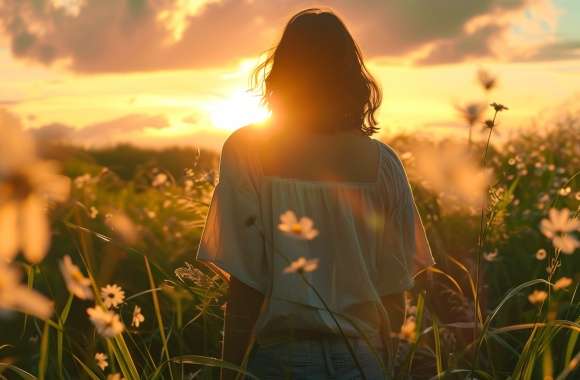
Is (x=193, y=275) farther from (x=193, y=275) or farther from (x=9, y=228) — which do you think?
(x=9, y=228)

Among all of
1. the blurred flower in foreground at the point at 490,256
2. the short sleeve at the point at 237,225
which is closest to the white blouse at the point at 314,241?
the short sleeve at the point at 237,225

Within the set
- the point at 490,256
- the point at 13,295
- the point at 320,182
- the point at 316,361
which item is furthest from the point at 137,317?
the point at 490,256

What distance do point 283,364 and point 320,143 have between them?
66 cm

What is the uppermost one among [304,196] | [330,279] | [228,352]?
[304,196]

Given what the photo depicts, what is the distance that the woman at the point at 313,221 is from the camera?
7.87 feet

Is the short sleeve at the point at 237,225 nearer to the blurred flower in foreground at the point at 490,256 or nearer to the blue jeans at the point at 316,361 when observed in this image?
the blue jeans at the point at 316,361

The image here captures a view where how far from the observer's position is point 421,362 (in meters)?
4.04

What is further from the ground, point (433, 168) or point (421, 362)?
point (433, 168)

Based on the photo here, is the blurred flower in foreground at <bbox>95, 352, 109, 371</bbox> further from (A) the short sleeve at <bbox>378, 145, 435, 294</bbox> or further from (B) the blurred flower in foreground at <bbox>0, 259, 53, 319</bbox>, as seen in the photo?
(B) the blurred flower in foreground at <bbox>0, 259, 53, 319</bbox>

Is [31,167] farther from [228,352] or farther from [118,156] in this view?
Answer: [118,156]

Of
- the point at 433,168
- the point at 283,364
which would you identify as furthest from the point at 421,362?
the point at 283,364

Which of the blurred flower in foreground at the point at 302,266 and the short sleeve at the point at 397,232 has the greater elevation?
the blurred flower in foreground at the point at 302,266

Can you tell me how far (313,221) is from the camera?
2.46 meters

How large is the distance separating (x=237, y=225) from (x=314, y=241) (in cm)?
26
